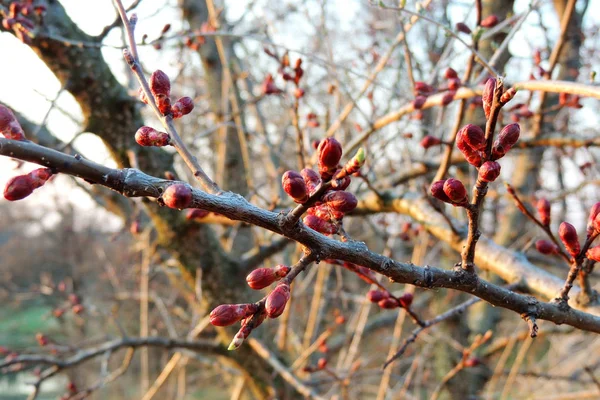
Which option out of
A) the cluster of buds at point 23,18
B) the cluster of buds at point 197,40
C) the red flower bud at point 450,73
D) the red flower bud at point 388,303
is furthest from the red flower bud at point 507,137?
the cluster of buds at point 197,40

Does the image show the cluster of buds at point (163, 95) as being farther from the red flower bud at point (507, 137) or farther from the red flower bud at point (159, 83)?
the red flower bud at point (507, 137)

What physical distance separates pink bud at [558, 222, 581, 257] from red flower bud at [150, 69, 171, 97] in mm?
875

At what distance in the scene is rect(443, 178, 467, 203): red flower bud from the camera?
2.50 feet

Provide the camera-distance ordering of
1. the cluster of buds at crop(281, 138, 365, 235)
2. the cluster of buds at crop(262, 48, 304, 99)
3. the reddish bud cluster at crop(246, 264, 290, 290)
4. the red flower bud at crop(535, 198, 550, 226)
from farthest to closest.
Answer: the cluster of buds at crop(262, 48, 304, 99) < the red flower bud at crop(535, 198, 550, 226) < the reddish bud cluster at crop(246, 264, 290, 290) < the cluster of buds at crop(281, 138, 365, 235)

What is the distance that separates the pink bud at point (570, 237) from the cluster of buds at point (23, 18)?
2135 millimetres

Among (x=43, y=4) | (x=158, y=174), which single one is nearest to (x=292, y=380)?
(x=158, y=174)

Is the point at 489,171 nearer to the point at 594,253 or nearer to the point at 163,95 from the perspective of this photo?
the point at 594,253

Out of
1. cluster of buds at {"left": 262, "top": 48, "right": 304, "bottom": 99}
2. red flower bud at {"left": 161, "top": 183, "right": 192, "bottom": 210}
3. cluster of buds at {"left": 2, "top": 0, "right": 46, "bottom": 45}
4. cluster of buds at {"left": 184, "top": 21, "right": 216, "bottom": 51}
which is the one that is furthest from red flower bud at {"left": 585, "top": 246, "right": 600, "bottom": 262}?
cluster of buds at {"left": 184, "top": 21, "right": 216, "bottom": 51}

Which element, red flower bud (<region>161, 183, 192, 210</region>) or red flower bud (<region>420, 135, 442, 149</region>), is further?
red flower bud (<region>420, 135, 442, 149</region>)

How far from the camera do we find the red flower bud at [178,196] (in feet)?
2.15

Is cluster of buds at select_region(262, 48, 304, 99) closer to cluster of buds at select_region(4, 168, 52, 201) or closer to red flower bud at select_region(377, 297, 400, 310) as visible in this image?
red flower bud at select_region(377, 297, 400, 310)

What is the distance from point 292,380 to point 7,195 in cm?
212

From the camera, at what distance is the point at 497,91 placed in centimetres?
69

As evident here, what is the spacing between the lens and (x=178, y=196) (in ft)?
2.15
